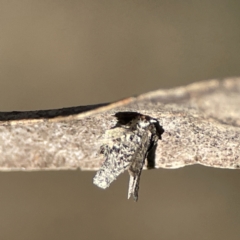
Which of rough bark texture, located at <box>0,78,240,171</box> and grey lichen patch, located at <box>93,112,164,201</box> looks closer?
rough bark texture, located at <box>0,78,240,171</box>

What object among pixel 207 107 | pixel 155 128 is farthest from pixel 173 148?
pixel 207 107

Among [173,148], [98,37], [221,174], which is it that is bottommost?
[221,174]

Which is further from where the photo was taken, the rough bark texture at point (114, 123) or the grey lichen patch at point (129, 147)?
the grey lichen patch at point (129, 147)

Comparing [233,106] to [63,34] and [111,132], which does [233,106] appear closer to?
[111,132]

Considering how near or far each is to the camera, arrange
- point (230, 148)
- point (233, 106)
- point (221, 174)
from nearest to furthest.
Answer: point (233, 106)
point (230, 148)
point (221, 174)
